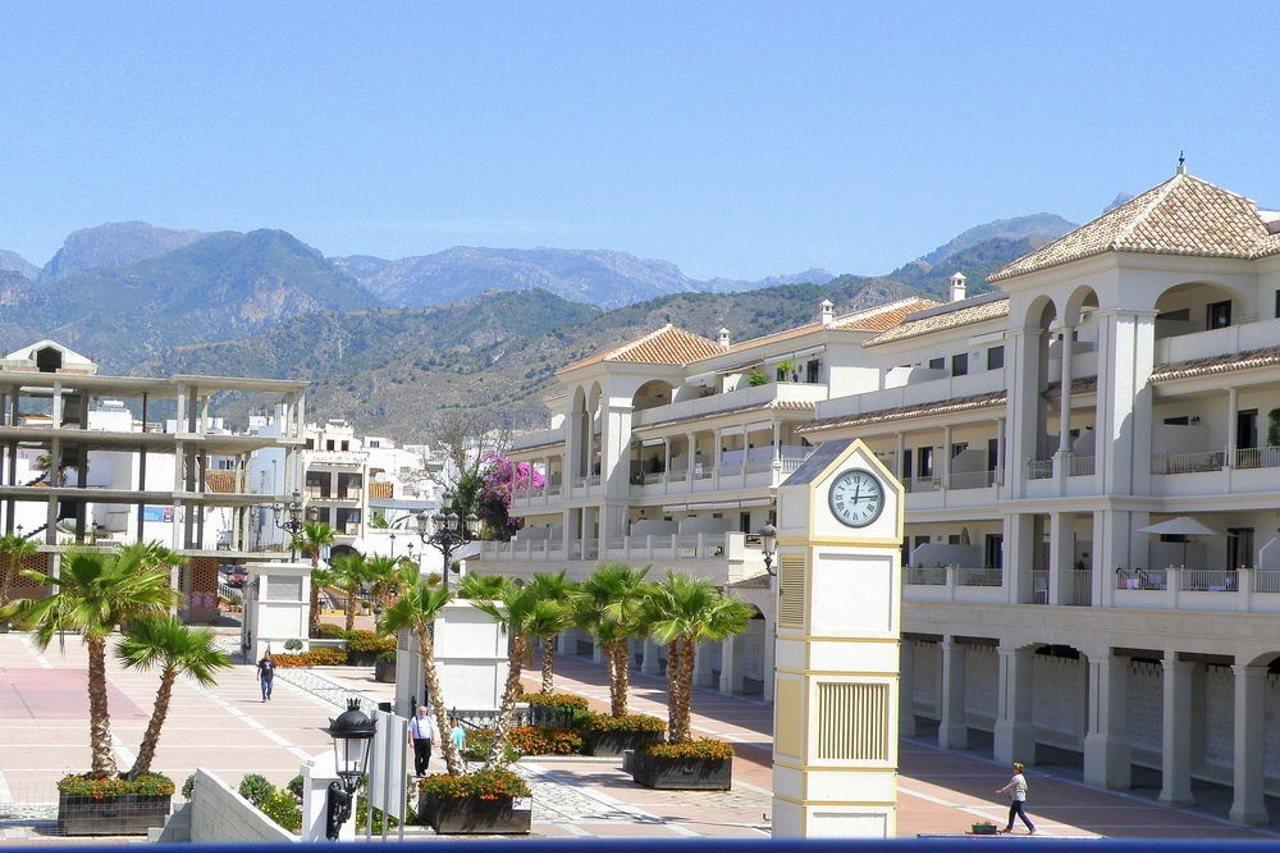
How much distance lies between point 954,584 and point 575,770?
1154 cm

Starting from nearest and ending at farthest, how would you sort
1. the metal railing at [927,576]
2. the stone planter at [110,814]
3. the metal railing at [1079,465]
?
the stone planter at [110,814]
the metal railing at [1079,465]
the metal railing at [927,576]

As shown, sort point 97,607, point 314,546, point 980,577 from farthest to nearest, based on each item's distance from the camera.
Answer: point 314,546, point 980,577, point 97,607

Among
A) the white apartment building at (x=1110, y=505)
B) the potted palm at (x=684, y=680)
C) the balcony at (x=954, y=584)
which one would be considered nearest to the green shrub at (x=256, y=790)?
the potted palm at (x=684, y=680)

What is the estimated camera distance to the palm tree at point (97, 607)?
1181 inches

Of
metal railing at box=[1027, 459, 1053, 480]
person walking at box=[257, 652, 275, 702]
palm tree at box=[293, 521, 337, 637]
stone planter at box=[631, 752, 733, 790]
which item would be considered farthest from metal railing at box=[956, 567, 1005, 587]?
palm tree at box=[293, 521, 337, 637]

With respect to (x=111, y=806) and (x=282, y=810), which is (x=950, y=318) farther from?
(x=111, y=806)

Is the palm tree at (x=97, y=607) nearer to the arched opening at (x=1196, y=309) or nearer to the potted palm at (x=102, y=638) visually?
the potted palm at (x=102, y=638)

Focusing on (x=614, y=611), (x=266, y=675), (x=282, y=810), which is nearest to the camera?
(x=282, y=810)

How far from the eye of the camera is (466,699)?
42625 mm

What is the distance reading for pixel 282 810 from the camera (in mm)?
28219

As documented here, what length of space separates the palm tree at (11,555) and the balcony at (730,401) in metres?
26.8

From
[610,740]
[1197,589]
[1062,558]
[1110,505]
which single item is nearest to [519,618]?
[610,740]

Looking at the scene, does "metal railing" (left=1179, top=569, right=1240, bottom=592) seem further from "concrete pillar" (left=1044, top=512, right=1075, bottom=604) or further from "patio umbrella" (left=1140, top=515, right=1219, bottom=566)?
"concrete pillar" (left=1044, top=512, right=1075, bottom=604)

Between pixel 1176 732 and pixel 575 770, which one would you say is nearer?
pixel 1176 732
